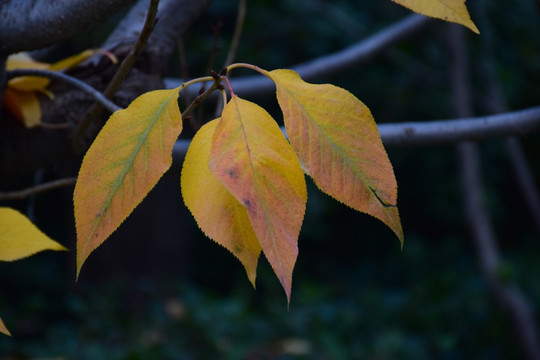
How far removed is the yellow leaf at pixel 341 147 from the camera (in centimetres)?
47

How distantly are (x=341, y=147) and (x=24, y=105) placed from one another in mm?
574

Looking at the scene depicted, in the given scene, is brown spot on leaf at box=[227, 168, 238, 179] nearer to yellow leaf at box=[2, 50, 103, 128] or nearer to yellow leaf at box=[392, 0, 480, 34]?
yellow leaf at box=[392, 0, 480, 34]

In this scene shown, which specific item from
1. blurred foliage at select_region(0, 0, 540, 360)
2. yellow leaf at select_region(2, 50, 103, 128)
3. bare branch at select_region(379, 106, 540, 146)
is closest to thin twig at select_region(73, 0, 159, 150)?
yellow leaf at select_region(2, 50, 103, 128)

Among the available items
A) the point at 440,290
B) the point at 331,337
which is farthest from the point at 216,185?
the point at 440,290

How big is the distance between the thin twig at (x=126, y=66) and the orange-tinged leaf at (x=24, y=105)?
0.11 metres

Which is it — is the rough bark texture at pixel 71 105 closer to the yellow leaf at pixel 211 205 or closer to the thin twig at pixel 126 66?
the thin twig at pixel 126 66

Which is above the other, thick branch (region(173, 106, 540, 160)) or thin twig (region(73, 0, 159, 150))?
thin twig (region(73, 0, 159, 150))

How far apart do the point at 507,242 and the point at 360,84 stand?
2.81 m

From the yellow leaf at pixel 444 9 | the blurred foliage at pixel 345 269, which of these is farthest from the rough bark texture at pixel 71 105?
the blurred foliage at pixel 345 269

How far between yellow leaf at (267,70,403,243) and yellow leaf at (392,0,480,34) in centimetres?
9

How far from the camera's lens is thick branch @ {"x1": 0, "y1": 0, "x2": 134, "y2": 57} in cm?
62

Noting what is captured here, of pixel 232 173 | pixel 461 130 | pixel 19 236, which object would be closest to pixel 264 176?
pixel 232 173

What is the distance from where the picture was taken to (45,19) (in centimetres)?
66

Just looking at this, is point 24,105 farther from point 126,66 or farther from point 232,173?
point 232,173
